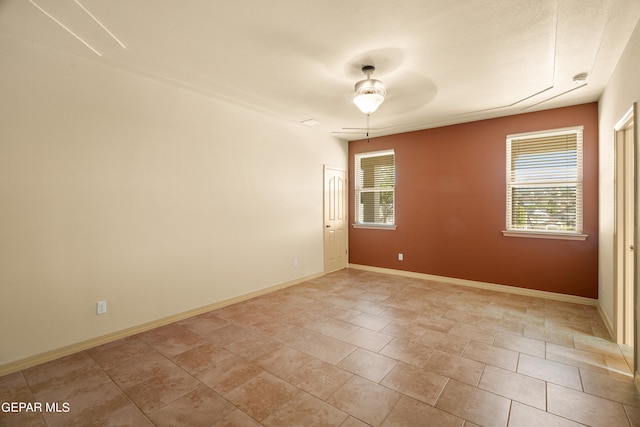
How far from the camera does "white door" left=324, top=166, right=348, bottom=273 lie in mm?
5762

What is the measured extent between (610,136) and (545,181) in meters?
1.16

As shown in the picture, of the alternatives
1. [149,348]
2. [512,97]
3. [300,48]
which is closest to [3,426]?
[149,348]

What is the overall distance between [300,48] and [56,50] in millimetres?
2144

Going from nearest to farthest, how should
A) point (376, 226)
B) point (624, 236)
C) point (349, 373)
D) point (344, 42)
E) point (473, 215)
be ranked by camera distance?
1. point (349, 373)
2. point (344, 42)
3. point (624, 236)
4. point (473, 215)
5. point (376, 226)

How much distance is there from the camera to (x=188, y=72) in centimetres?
309

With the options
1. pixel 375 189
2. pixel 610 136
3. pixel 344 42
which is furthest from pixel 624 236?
pixel 375 189

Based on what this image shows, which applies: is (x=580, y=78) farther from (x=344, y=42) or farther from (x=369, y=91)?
(x=344, y=42)

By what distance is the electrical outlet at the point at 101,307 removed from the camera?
289 cm

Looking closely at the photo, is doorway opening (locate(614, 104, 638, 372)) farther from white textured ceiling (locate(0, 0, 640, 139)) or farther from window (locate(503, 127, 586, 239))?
window (locate(503, 127, 586, 239))

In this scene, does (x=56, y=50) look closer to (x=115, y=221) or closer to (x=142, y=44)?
(x=142, y=44)

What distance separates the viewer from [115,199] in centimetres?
302

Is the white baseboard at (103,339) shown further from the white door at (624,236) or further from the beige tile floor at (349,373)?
the white door at (624,236)

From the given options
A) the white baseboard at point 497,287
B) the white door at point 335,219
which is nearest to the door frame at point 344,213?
the white door at point 335,219

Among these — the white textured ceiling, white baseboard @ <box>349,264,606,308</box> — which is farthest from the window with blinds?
white baseboard @ <box>349,264,606,308</box>
